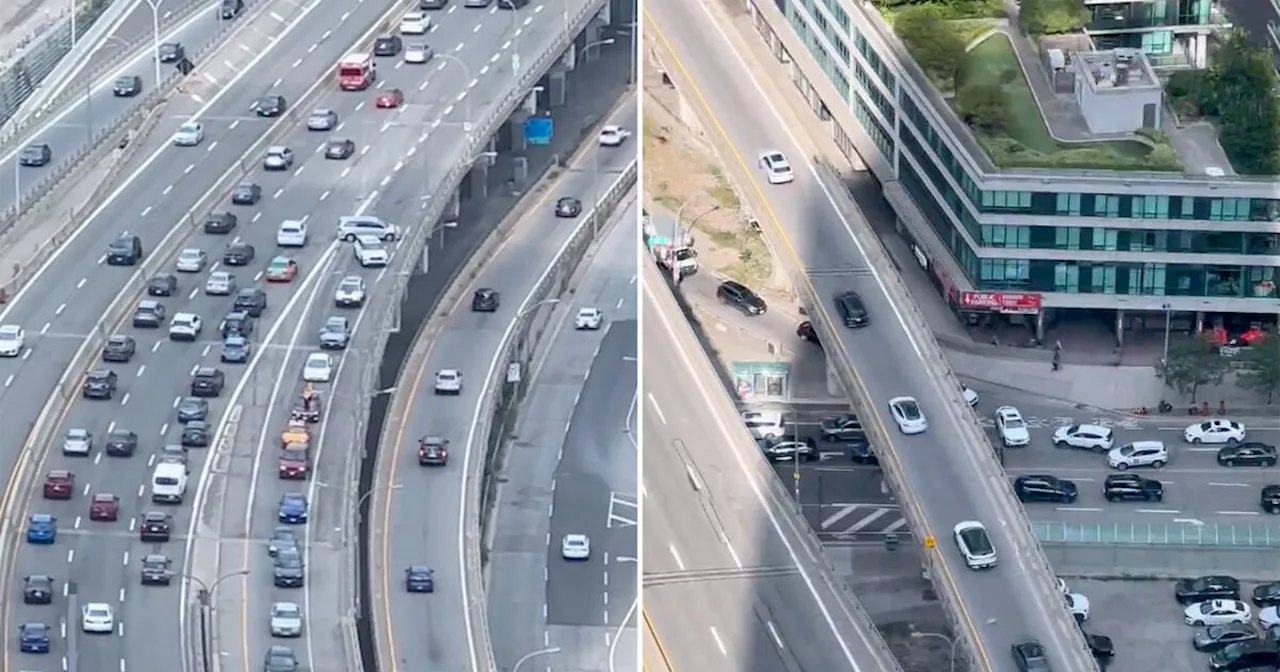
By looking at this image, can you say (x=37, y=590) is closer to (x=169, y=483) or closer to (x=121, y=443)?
(x=169, y=483)

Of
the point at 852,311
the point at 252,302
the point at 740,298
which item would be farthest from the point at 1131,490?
the point at 252,302

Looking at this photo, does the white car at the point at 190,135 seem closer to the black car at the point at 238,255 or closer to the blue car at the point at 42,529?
the black car at the point at 238,255

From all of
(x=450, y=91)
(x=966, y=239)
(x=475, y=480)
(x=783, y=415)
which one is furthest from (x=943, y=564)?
(x=450, y=91)

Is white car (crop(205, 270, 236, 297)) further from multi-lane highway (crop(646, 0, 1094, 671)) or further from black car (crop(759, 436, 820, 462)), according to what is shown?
black car (crop(759, 436, 820, 462))

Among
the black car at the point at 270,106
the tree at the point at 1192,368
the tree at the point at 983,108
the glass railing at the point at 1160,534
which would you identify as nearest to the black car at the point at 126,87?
the black car at the point at 270,106

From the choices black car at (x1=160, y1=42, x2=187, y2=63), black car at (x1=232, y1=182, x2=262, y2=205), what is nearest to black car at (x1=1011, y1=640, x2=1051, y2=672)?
black car at (x1=232, y1=182, x2=262, y2=205)

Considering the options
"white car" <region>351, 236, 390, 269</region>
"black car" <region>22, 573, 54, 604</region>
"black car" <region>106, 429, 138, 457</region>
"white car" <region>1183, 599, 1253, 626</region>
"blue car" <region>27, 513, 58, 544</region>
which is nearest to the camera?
"white car" <region>1183, 599, 1253, 626</region>

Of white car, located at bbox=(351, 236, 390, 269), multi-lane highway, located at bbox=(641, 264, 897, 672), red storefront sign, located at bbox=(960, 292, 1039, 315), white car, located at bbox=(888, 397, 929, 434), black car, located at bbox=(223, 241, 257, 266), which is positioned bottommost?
black car, located at bbox=(223, 241, 257, 266)
